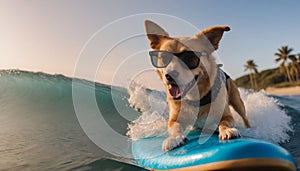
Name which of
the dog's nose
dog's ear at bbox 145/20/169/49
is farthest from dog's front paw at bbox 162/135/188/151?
dog's ear at bbox 145/20/169/49

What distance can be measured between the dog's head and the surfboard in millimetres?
749

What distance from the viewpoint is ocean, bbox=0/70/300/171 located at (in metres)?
4.08

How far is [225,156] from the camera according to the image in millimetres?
2293

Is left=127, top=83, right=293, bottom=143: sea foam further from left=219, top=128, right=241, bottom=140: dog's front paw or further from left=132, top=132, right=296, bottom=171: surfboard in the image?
left=219, top=128, right=241, bottom=140: dog's front paw

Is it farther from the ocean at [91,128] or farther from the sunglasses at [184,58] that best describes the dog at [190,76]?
the ocean at [91,128]

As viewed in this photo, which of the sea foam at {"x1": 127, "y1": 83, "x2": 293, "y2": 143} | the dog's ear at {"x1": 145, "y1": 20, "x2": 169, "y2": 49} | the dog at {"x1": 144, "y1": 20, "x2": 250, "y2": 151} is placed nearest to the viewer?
the dog at {"x1": 144, "y1": 20, "x2": 250, "y2": 151}

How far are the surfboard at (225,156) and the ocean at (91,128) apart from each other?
0.74 m

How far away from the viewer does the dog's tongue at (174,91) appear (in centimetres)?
348

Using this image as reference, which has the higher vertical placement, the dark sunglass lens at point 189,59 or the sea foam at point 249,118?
the dark sunglass lens at point 189,59

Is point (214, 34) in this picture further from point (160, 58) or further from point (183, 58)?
point (160, 58)

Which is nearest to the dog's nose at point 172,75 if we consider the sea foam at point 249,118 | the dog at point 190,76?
the dog at point 190,76

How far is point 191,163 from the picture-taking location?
2568 mm

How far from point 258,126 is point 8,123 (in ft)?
22.8

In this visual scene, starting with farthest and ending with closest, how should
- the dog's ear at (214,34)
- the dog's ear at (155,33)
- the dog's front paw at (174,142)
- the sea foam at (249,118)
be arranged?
the sea foam at (249,118) < the dog's ear at (155,33) < the dog's ear at (214,34) < the dog's front paw at (174,142)
